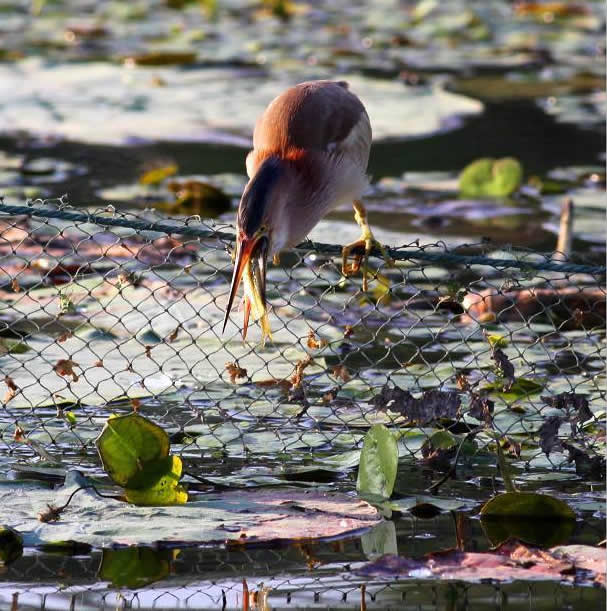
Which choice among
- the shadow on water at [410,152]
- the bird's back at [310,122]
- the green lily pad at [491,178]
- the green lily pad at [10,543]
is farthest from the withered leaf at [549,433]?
the shadow on water at [410,152]

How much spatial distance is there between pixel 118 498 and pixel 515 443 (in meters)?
1.21

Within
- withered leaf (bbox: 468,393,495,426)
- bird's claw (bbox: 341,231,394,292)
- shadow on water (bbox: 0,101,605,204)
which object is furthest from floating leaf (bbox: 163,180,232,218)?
withered leaf (bbox: 468,393,495,426)

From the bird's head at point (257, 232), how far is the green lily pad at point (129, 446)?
1.33 ft

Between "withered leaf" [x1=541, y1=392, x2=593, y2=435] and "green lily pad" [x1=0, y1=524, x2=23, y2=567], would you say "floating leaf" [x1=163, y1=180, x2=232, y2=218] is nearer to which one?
"withered leaf" [x1=541, y1=392, x2=593, y2=435]

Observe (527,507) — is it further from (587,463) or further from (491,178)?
(491,178)

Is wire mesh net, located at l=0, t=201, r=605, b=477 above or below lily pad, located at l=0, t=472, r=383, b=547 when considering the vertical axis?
above

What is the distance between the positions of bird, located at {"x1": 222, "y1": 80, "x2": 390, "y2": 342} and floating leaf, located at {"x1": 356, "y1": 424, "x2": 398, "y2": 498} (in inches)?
17.5

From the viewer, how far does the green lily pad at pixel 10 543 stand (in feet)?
12.1

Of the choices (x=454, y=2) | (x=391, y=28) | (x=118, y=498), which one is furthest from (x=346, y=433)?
(x=454, y=2)

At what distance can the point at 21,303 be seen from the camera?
586cm

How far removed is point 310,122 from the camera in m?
4.79

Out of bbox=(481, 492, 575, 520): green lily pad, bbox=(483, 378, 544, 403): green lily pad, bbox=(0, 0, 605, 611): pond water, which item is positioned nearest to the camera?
bbox=(0, 0, 605, 611): pond water

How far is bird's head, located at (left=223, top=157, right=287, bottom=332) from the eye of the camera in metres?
4.09

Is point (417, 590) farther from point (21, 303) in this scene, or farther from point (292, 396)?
point (21, 303)
